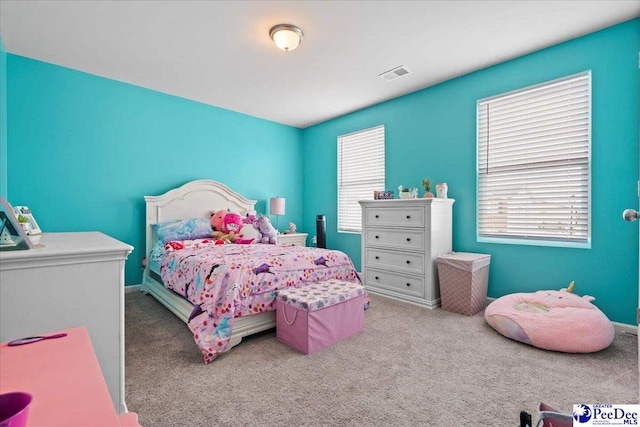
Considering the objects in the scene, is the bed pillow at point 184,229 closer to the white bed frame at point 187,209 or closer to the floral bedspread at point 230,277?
the white bed frame at point 187,209

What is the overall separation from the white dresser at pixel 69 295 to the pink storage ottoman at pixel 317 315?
1.18 m

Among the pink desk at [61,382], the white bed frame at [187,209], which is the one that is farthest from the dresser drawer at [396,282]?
the pink desk at [61,382]

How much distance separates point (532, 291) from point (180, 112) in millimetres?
4691

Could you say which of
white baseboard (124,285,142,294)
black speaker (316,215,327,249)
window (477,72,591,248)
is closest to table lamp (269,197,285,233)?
black speaker (316,215,327,249)

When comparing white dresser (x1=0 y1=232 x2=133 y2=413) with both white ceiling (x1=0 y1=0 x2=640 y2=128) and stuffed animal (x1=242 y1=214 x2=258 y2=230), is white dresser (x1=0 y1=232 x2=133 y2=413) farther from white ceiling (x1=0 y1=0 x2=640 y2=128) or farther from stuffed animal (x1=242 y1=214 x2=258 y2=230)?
stuffed animal (x1=242 y1=214 x2=258 y2=230)

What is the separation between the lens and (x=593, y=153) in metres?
2.62

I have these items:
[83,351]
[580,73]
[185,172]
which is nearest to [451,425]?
[83,351]

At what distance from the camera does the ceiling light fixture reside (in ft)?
8.23

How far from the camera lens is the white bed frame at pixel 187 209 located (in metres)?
2.63

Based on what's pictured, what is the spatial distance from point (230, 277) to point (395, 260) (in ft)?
6.61

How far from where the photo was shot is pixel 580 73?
2689 millimetres

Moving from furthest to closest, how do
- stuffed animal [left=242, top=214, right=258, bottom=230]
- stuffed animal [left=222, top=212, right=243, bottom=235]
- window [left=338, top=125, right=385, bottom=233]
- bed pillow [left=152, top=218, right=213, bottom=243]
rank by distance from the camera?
window [left=338, top=125, right=385, bottom=233] → stuffed animal [left=242, top=214, right=258, bottom=230] → stuffed animal [left=222, top=212, right=243, bottom=235] → bed pillow [left=152, top=218, right=213, bottom=243]

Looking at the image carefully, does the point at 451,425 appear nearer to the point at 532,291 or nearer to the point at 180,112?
the point at 532,291

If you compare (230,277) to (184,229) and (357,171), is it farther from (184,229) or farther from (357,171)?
(357,171)
